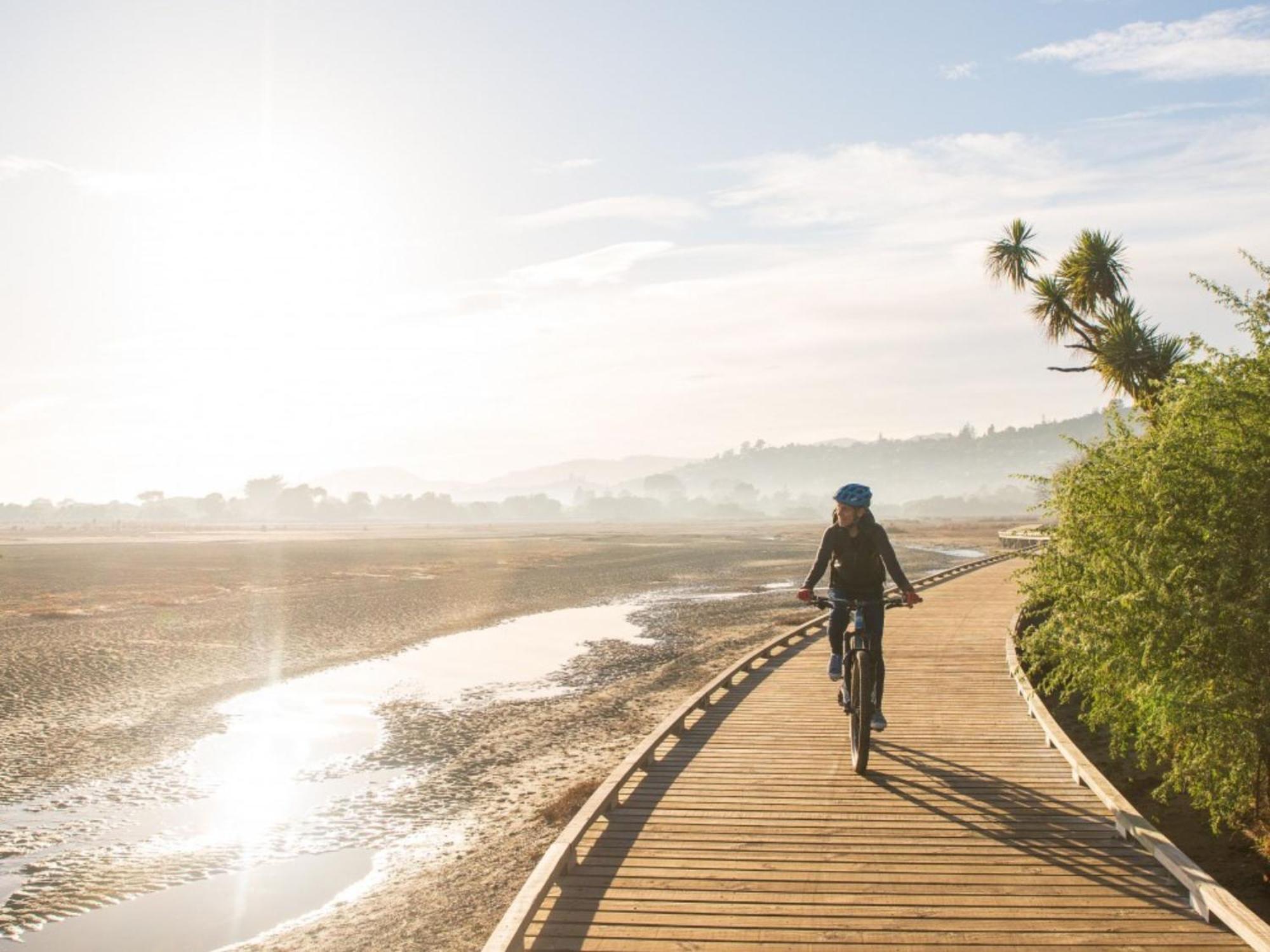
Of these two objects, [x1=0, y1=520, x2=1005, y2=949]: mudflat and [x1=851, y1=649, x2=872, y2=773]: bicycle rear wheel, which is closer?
[x1=851, y1=649, x2=872, y2=773]: bicycle rear wheel

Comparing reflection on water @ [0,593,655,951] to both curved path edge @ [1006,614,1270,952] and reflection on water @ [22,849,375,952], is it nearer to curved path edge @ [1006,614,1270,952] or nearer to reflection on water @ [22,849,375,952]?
reflection on water @ [22,849,375,952]

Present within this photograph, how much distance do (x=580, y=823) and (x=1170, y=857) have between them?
13.1 ft

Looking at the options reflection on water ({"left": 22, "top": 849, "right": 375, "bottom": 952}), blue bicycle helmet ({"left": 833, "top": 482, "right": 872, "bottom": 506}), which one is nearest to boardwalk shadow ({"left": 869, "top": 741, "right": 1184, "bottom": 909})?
blue bicycle helmet ({"left": 833, "top": 482, "right": 872, "bottom": 506})

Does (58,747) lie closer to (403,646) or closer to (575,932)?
(403,646)

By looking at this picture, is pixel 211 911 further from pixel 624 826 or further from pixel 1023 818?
pixel 1023 818

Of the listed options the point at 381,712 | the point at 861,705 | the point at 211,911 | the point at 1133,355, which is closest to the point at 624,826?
the point at 861,705

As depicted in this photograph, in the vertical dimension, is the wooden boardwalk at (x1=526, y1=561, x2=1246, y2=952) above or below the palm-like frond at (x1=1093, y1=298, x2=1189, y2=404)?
below

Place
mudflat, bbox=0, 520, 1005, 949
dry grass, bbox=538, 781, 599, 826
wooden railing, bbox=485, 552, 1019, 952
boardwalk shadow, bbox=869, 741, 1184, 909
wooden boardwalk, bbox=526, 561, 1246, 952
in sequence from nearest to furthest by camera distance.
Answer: wooden railing, bbox=485, 552, 1019, 952
wooden boardwalk, bbox=526, 561, 1246, 952
boardwalk shadow, bbox=869, 741, 1184, 909
mudflat, bbox=0, 520, 1005, 949
dry grass, bbox=538, 781, 599, 826

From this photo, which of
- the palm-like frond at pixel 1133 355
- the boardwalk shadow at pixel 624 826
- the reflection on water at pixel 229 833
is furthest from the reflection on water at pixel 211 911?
the palm-like frond at pixel 1133 355

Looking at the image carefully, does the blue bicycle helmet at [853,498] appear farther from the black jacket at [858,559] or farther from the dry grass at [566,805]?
the dry grass at [566,805]

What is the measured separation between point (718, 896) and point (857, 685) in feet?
10.1

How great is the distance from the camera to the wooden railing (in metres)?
5.51

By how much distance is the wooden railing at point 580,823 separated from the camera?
5512mm

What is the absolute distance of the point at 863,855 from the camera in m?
6.88
